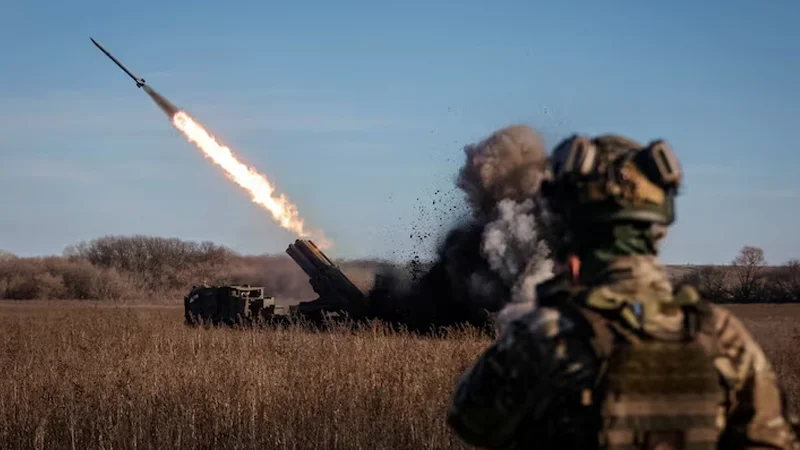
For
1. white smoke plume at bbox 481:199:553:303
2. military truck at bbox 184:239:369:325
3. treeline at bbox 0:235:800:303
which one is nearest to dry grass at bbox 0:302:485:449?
white smoke plume at bbox 481:199:553:303

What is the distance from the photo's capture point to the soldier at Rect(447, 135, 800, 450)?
288cm

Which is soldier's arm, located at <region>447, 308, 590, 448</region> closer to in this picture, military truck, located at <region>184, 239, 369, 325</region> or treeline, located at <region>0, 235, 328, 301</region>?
military truck, located at <region>184, 239, 369, 325</region>

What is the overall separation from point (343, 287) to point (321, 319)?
3.27 ft

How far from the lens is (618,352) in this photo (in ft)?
9.39

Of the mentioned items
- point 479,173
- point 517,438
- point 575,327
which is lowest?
point 517,438

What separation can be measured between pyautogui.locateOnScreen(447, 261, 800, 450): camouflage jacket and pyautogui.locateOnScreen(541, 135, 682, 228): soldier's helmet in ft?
0.58

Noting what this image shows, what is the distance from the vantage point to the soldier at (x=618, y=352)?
288 centimetres

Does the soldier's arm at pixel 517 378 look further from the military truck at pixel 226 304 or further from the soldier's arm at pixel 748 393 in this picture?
the military truck at pixel 226 304

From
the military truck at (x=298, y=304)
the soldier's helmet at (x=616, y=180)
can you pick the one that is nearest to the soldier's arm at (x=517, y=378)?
the soldier's helmet at (x=616, y=180)

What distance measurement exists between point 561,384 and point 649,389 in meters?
0.24

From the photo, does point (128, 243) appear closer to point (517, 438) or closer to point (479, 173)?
point (479, 173)

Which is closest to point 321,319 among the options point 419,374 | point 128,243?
point 419,374

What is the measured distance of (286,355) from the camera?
14297 mm

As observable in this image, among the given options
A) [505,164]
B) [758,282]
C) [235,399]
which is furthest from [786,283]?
[235,399]
